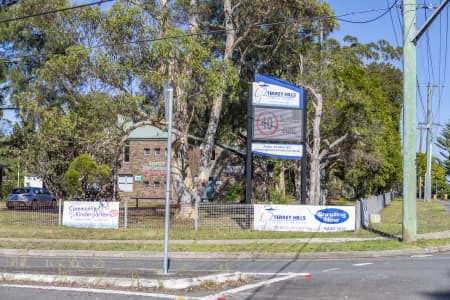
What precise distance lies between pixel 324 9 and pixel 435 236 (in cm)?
1348

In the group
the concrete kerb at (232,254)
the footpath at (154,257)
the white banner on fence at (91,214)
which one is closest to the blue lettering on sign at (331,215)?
the footpath at (154,257)

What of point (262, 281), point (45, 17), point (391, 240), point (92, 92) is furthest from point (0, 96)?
point (262, 281)

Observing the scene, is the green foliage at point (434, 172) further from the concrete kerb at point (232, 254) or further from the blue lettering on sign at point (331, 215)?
the concrete kerb at point (232, 254)

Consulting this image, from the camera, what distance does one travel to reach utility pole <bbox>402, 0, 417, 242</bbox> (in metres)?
17.8

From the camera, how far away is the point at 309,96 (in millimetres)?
33562

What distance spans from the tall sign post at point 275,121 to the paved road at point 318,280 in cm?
836

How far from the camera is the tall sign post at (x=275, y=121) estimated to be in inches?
918

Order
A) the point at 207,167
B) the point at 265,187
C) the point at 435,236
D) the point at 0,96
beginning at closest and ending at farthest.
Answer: the point at 435,236
the point at 207,167
the point at 0,96
the point at 265,187

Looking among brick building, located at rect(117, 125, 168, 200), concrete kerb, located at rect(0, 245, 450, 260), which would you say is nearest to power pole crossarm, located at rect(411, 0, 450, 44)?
concrete kerb, located at rect(0, 245, 450, 260)

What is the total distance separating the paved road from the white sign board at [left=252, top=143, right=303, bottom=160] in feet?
27.2

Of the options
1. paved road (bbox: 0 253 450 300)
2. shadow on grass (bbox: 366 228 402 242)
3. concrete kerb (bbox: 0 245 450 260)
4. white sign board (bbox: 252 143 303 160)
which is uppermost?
white sign board (bbox: 252 143 303 160)

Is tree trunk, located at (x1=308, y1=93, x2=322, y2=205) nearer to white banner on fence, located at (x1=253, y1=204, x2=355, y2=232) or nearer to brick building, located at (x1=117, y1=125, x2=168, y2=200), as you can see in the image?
white banner on fence, located at (x1=253, y1=204, x2=355, y2=232)

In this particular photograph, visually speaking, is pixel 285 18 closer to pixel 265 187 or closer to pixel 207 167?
pixel 207 167

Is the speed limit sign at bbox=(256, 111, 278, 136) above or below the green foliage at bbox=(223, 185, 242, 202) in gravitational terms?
above
